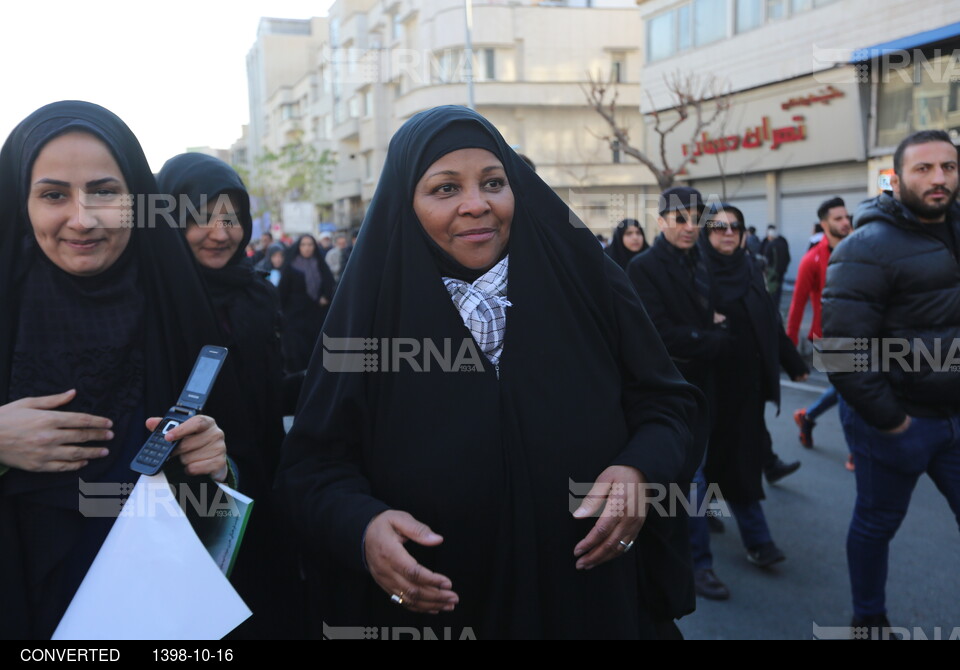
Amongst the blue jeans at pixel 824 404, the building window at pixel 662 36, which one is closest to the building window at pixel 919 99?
the building window at pixel 662 36

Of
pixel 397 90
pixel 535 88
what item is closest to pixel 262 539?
pixel 535 88

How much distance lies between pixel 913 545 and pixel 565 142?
34.1m

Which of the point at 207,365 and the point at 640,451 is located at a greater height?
the point at 207,365

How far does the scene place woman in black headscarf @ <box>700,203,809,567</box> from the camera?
4.41 metres

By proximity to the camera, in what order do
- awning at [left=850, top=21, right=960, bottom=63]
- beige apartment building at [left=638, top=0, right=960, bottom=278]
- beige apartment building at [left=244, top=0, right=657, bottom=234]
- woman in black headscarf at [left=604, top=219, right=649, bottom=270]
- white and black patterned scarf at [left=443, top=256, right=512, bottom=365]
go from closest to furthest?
white and black patterned scarf at [left=443, top=256, right=512, bottom=365]
woman in black headscarf at [left=604, top=219, right=649, bottom=270]
awning at [left=850, top=21, right=960, bottom=63]
beige apartment building at [left=638, top=0, right=960, bottom=278]
beige apartment building at [left=244, top=0, right=657, bottom=234]

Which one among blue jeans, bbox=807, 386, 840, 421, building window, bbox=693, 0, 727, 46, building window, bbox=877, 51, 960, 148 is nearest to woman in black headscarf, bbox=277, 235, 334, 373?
blue jeans, bbox=807, 386, 840, 421

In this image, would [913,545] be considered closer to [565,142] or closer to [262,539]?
[262,539]

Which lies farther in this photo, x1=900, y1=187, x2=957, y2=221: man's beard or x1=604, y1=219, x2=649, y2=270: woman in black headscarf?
x1=604, y1=219, x2=649, y2=270: woman in black headscarf

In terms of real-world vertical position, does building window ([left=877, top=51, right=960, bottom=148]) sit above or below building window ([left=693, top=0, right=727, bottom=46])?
below

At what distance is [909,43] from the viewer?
1622 cm

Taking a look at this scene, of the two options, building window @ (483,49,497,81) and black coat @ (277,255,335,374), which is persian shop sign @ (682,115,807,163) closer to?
building window @ (483,49,497,81)

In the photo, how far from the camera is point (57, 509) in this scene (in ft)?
5.85

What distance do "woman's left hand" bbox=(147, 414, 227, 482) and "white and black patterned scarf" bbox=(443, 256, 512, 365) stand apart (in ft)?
2.14

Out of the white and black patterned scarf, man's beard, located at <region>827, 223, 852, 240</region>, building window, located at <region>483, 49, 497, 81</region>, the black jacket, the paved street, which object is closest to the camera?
the white and black patterned scarf
